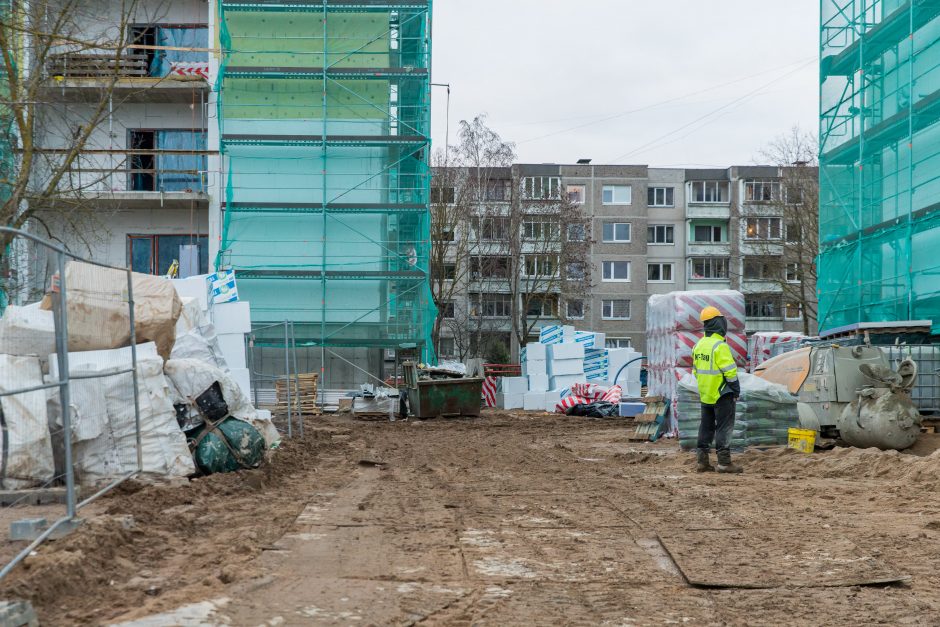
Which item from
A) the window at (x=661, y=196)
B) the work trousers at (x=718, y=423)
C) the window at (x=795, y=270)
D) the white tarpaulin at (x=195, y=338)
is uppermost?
the window at (x=661, y=196)

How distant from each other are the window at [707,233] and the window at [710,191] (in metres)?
1.64

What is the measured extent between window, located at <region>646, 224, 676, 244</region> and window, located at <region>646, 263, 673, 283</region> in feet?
4.95

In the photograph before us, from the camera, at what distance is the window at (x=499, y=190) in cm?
5259

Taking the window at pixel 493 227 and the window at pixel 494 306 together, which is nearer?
the window at pixel 493 227

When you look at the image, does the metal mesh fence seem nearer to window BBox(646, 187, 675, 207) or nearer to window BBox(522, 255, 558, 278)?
window BBox(522, 255, 558, 278)

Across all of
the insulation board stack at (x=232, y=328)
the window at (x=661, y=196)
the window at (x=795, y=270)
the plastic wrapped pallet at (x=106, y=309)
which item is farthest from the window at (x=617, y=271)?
the plastic wrapped pallet at (x=106, y=309)

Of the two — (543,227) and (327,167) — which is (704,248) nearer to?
(543,227)

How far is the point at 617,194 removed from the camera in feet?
207

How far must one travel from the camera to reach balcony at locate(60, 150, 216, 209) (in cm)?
2903

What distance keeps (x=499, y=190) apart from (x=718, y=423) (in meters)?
42.3

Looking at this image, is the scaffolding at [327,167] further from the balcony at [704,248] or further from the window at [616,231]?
A: the balcony at [704,248]

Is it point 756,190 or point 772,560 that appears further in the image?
point 756,190

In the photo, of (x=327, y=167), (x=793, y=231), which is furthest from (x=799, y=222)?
(x=327, y=167)

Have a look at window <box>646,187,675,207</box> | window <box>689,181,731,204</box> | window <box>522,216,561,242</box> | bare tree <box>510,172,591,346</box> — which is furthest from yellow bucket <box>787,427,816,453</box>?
window <box>646,187,675,207</box>
